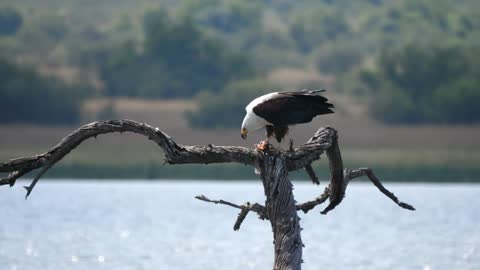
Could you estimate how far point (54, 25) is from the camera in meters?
102

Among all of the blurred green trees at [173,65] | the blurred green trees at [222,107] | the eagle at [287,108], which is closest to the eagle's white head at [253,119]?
the eagle at [287,108]

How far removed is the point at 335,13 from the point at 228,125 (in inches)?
1260

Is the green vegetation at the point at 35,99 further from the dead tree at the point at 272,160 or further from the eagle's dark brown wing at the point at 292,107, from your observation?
the dead tree at the point at 272,160

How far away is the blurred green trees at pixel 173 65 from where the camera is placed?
8588 cm

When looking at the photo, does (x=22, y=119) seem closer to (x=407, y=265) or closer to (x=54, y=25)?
(x=54, y=25)

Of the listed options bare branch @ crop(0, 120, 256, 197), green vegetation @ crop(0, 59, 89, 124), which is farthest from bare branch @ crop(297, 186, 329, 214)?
green vegetation @ crop(0, 59, 89, 124)

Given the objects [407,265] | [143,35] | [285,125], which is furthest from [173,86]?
[285,125]

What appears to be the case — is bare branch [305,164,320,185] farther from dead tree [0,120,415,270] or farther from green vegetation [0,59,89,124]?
green vegetation [0,59,89,124]

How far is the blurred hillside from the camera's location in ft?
251

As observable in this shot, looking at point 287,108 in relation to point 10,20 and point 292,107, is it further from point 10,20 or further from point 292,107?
point 10,20

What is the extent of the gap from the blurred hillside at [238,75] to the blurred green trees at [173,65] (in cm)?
10

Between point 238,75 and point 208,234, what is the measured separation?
6119 cm

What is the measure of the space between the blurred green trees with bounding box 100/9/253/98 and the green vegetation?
5456mm

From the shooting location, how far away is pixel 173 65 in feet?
286
